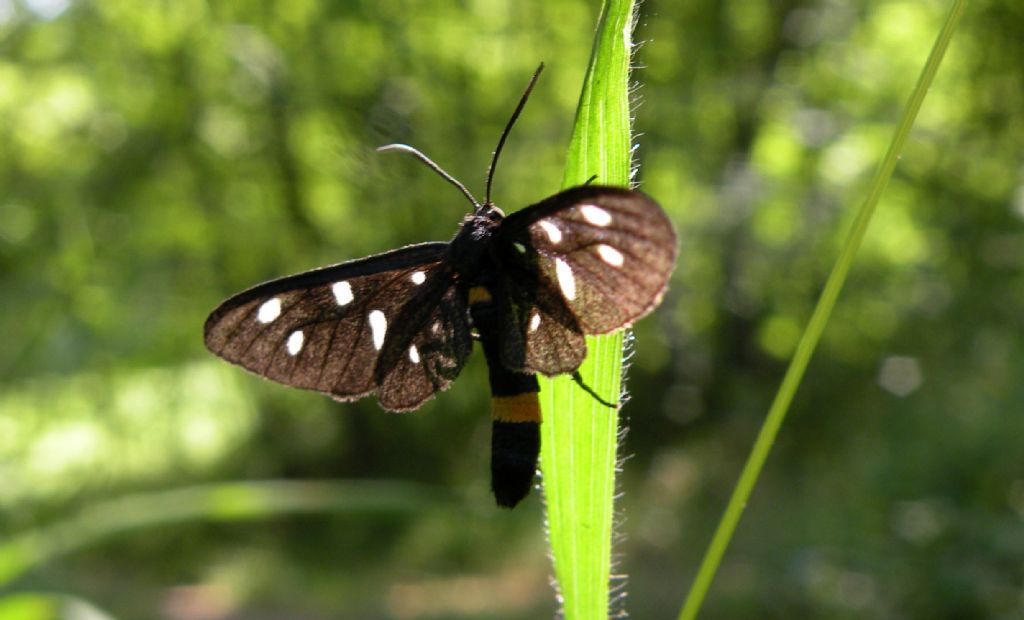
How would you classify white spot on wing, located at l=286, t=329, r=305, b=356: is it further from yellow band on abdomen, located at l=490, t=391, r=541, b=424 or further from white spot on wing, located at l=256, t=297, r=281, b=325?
yellow band on abdomen, located at l=490, t=391, r=541, b=424

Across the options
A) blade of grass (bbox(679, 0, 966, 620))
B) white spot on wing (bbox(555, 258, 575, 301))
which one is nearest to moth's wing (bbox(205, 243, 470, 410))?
white spot on wing (bbox(555, 258, 575, 301))

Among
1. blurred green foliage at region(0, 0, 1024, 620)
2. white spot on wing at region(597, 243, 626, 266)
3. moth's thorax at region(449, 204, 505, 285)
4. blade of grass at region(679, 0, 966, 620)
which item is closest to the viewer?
blade of grass at region(679, 0, 966, 620)

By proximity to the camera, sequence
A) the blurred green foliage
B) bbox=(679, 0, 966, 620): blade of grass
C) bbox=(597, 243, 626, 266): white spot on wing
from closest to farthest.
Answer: bbox=(679, 0, 966, 620): blade of grass
bbox=(597, 243, 626, 266): white spot on wing
the blurred green foliage

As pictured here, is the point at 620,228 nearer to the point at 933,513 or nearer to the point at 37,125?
the point at 933,513

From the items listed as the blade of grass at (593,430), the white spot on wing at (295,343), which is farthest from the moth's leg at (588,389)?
the white spot on wing at (295,343)

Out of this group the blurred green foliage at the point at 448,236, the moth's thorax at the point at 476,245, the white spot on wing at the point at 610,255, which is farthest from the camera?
the blurred green foliage at the point at 448,236

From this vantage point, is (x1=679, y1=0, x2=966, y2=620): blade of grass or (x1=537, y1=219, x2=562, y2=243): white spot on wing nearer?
(x1=679, y1=0, x2=966, y2=620): blade of grass

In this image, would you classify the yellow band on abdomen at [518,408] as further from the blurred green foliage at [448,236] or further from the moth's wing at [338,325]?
the blurred green foliage at [448,236]
